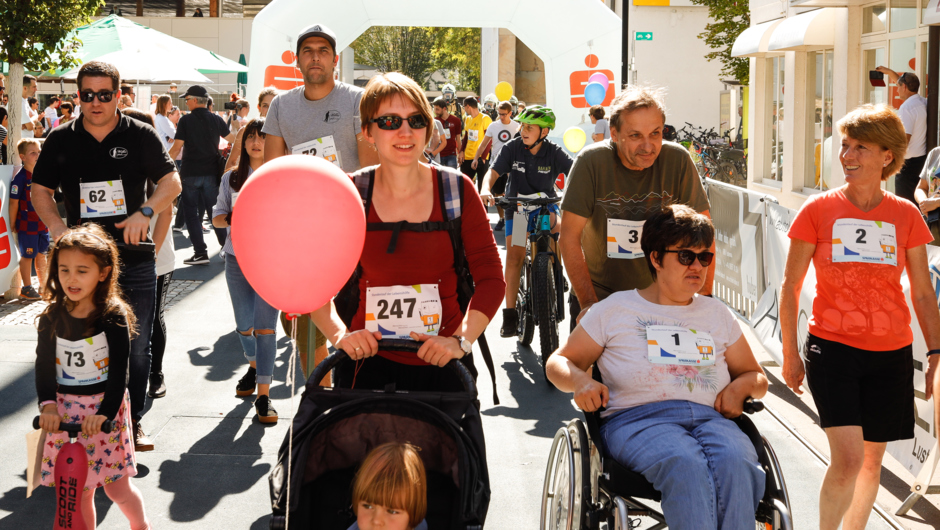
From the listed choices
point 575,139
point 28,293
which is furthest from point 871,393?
point 575,139

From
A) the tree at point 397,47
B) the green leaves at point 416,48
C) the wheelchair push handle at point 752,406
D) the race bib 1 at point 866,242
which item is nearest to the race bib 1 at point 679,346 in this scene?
the wheelchair push handle at point 752,406

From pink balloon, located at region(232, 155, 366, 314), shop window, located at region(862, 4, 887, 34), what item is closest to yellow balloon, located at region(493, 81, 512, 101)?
shop window, located at region(862, 4, 887, 34)

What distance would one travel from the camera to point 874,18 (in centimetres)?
1337

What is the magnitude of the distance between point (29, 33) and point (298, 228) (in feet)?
33.5

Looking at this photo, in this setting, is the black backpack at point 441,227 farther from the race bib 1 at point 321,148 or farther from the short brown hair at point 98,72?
the short brown hair at point 98,72

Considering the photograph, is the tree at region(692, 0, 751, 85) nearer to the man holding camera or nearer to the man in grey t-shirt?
the man holding camera

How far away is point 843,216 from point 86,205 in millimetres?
3600

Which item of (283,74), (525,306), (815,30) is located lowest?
(525,306)

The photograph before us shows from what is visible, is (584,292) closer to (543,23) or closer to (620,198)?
(620,198)

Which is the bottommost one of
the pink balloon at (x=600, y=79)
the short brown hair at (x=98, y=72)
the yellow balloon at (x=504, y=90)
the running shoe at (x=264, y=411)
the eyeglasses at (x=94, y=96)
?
the running shoe at (x=264, y=411)

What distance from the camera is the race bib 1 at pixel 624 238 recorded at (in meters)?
3.95

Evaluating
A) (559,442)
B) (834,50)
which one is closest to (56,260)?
(559,442)

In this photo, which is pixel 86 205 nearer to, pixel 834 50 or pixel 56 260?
pixel 56 260

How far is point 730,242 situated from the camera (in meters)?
8.69
